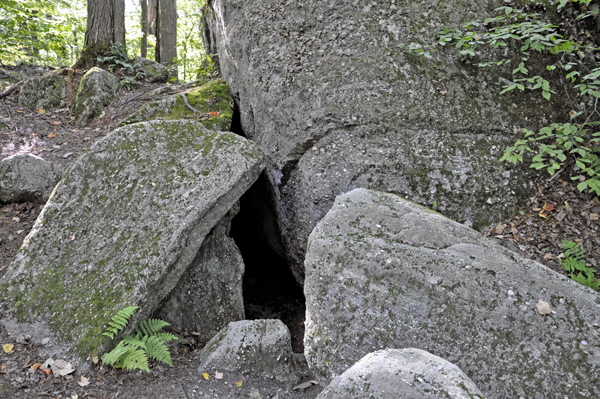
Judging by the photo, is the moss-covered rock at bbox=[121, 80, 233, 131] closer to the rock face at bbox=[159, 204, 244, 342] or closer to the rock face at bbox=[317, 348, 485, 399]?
the rock face at bbox=[159, 204, 244, 342]

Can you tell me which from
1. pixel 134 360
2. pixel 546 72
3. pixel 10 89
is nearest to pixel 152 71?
pixel 10 89

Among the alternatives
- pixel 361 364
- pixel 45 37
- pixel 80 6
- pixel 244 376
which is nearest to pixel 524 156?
pixel 361 364

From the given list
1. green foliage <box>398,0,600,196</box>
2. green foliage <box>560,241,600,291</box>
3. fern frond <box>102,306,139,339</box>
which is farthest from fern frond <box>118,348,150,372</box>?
green foliage <box>398,0,600,196</box>

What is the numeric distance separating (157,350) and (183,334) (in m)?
0.76

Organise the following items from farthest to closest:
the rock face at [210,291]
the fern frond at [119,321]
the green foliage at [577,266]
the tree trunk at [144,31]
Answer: the tree trunk at [144,31]
the rock face at [210,291]
the green foliage at [577,266]
the fern frond at [119,321]

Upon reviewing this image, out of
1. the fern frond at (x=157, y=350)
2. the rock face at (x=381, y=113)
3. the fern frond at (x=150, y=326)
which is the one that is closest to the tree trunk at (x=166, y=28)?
the rock face at (x=381, y=113)

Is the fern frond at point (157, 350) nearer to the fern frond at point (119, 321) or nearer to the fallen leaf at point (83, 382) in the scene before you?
the fern frond at point (119, 321)

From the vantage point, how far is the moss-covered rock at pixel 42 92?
7.14 m

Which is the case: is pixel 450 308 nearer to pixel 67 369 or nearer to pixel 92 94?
pixel 67 369

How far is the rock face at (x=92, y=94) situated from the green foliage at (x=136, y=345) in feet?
15.7

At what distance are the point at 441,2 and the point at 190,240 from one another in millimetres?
4530

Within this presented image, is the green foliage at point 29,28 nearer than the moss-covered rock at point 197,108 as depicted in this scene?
No

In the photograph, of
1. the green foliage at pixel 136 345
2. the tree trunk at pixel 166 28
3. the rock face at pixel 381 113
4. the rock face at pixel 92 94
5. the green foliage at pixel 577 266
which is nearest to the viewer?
the green foliage at pixel 136 345

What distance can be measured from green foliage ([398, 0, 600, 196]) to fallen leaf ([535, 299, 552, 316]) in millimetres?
1835
